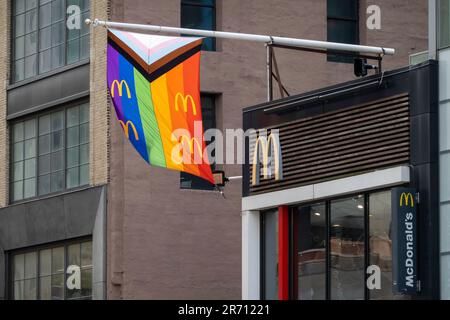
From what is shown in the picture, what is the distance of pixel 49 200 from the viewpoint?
41.6m

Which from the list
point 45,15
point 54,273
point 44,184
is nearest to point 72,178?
point 44,184

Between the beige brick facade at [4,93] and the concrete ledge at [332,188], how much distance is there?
13561mm

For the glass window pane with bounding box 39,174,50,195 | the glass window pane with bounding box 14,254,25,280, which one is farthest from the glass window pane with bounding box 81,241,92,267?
the glass window pane with bounding box 14,254,25,280

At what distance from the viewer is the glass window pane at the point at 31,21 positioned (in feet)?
141

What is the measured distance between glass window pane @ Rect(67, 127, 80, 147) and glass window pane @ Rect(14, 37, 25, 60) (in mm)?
3529

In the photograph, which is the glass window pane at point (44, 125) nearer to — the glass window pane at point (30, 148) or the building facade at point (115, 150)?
the building facade at point (115, 150)

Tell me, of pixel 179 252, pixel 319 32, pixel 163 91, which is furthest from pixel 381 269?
pixel 319 32

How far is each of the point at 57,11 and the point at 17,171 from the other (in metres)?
4.84

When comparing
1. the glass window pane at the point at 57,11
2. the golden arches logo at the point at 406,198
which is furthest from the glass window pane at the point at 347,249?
the glass window pane at the point at 57,11

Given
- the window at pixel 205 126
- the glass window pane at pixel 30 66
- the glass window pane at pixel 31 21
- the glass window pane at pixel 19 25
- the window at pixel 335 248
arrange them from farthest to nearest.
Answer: the glass window pane at pixel 19 25
the glass window pane at pixel 31 21
the glass window pane at pixel 30 66
the window at pixel 205 126
the window at pixel 335 248

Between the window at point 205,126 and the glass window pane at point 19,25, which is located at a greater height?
the glass window pane at point 19,25

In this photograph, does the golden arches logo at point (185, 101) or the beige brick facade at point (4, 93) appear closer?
the golden arches logo at point (185, 101)

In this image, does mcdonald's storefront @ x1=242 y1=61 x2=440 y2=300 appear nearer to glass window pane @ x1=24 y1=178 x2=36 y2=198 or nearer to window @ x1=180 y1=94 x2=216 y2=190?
window @ x1=180 y1=94 x2=216 y2=190

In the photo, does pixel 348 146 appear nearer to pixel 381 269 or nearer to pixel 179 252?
pixel 381 269
